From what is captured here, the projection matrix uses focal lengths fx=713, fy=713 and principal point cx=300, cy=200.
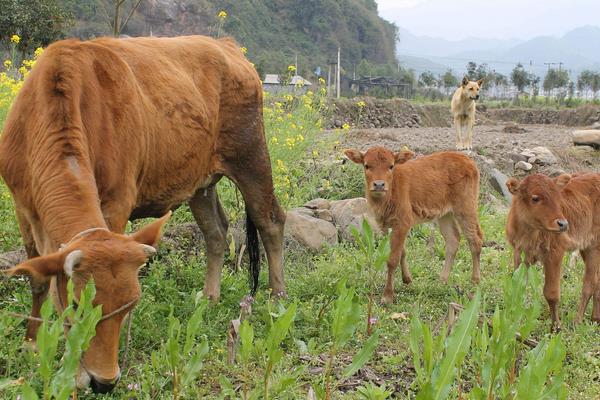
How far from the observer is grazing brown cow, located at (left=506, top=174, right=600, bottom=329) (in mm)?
5797

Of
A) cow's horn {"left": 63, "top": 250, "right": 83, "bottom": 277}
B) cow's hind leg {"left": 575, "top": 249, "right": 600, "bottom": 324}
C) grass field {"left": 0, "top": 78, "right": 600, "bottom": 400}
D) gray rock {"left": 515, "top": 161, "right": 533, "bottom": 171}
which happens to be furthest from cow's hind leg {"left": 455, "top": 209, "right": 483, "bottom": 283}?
gray rock {"left": 515, "top": 161, "right": 533, "bottom": 171}

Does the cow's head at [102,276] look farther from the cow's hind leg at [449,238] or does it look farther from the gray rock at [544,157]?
the gray rock at [544,157]

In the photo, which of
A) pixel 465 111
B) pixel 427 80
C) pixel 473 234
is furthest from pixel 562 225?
pixel 427 80

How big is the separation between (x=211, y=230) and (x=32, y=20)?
73.5 feet

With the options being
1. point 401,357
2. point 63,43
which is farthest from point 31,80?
point 401,357

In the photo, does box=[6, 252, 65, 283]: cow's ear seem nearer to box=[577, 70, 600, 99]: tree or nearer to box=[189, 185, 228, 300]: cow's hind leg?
box=[189, 185, 228, 300]: cow's hind leg

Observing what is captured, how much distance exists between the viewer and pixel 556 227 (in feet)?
18.6

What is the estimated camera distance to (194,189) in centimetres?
584

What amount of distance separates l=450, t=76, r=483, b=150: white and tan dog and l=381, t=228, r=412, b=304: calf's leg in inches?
428

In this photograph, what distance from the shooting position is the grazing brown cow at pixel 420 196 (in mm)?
7102

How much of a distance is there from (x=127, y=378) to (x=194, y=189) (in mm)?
1972

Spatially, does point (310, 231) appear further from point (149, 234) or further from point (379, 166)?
point (149, 234)

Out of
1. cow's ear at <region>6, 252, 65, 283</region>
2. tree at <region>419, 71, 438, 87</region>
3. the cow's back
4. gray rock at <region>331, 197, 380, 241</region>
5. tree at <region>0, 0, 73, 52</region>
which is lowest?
tree at <region>419, 71, 438, 87</region>

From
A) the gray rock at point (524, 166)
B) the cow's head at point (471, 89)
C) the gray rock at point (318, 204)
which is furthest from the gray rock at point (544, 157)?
the gray rock at point (318, 204)
